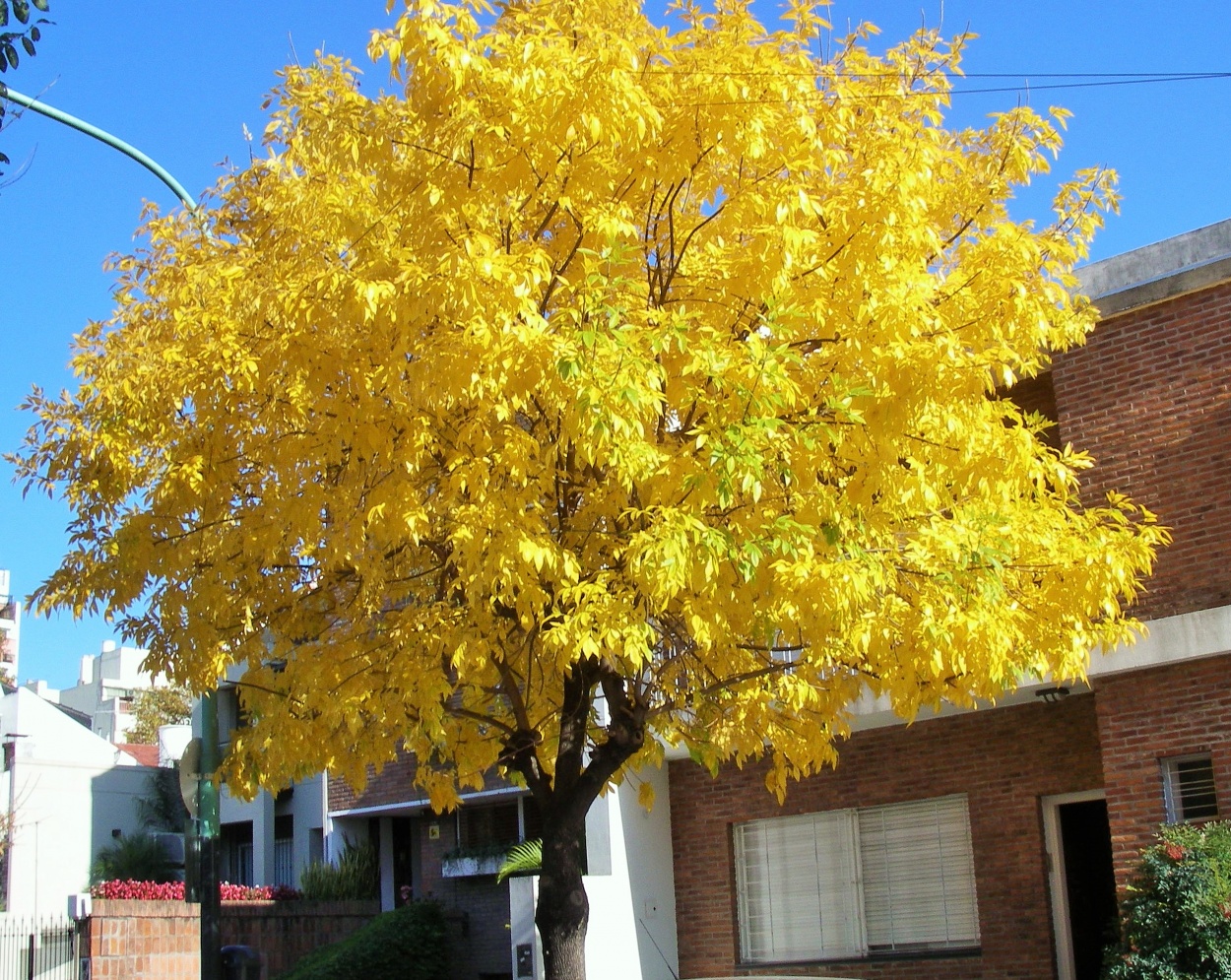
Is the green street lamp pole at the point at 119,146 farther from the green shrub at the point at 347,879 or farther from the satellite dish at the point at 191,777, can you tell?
the green shrub at the point at 347,879

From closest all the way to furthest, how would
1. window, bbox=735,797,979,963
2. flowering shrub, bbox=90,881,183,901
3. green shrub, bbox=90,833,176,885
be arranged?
window, bbox=735,797,979,963 < flowering shrub, bbox=90,881,183,901 < green shrub, bbox=90,833,176,885

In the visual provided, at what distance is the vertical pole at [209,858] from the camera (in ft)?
35.0

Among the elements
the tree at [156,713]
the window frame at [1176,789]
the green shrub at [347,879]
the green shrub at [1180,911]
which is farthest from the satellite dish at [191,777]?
the tree at [156,713]

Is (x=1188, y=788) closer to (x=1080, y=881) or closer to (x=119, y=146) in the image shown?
(x=1080, y=881)

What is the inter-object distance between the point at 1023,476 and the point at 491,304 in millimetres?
3893

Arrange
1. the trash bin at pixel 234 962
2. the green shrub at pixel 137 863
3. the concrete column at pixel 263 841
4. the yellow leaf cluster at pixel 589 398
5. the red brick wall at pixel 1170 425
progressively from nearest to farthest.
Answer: the yellow leaf cluster at pixel 589 398
the trash bin at pixel 234 962
the red brick wall at pixel 1170 425
the concrete column at pixel 263 841
the green shrub at pixel 137 863

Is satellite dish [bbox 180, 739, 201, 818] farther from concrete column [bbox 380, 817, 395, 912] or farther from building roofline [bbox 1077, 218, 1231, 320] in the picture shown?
concrete column [bbox 380, 817, 395, 912]

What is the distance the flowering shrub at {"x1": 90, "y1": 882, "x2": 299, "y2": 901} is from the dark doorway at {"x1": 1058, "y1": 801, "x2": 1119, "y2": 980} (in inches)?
540

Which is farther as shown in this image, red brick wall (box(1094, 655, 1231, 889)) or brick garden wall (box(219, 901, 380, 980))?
brick garden wall (box(219, 901, 380, 980))

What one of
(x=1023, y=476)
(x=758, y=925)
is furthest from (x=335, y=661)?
(x=758, y=925)

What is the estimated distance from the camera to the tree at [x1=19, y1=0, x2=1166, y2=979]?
9.10m

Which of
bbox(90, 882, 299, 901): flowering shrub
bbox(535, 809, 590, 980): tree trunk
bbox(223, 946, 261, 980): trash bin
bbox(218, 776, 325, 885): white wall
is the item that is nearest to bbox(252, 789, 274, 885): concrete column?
bbox(218, 776, 325, 885): white wall

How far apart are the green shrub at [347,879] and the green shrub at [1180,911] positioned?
1468 cm

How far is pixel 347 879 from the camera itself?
24.5 m
